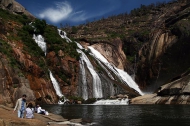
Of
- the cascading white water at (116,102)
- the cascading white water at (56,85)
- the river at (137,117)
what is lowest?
the river at (137,117)

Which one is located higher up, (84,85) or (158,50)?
(158,50)

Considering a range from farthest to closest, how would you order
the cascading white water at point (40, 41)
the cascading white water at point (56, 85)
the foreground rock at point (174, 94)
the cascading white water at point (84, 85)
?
the cascading white water at point (40, 41) → the cascading white water at point (84, 85) → the cascading white water at point (56, 85) → the foreground rock at point (174, 94)

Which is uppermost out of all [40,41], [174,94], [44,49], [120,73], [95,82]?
[40,41]

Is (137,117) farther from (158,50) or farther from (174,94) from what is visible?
(158,50)

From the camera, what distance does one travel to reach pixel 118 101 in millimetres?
47438

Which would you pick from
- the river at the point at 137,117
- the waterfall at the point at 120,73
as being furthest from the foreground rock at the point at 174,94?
the waterfall at the point at 120,73

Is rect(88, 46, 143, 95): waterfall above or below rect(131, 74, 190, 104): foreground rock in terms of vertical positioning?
above

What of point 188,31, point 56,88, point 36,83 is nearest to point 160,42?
point 188,31

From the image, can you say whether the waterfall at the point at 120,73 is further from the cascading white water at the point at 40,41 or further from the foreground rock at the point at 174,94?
the foreground rock at the point at 174,94

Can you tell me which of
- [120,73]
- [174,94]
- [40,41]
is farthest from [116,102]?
[120,73]

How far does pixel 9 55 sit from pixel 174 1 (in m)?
109

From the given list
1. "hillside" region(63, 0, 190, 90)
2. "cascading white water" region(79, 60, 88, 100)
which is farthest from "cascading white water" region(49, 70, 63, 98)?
"hillside" region(63, 0, 190, 90)

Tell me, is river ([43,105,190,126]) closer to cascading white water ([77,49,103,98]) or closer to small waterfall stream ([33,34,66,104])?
small waterfall stream ([33,34,66,104])

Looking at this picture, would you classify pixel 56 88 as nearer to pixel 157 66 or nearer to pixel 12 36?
pixel 12 36
